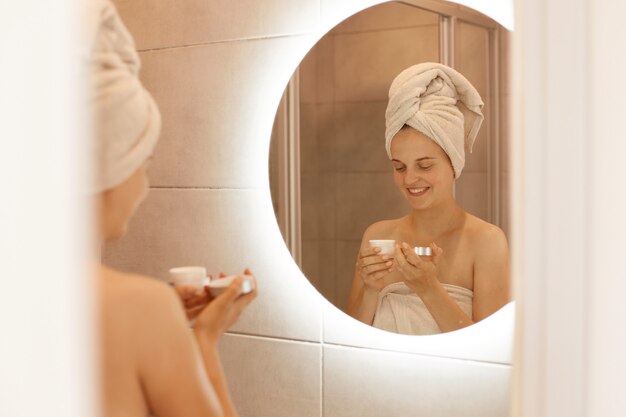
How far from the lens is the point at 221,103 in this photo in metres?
1.18

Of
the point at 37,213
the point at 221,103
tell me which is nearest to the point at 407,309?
the point at 221,103

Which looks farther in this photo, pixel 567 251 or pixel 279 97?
pixel 279 97

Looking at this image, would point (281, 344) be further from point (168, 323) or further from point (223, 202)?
point (168, 323)

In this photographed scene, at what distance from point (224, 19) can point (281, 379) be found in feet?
1.93

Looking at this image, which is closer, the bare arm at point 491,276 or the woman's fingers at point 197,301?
the woman's fingers at point 197,301

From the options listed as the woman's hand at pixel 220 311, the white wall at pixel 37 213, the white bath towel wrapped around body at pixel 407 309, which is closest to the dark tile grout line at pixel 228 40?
the white bath towel wrapped around body at pixel 407 309

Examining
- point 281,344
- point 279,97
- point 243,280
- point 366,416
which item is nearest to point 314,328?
point 281,344

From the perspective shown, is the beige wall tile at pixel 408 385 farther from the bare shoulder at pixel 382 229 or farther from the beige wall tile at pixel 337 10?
the beige wall tile at pixel 337 10

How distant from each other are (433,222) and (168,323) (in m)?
0.63

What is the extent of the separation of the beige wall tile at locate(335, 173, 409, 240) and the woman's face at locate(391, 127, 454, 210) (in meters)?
0.02

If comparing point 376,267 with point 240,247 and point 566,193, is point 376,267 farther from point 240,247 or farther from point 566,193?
point 566,193

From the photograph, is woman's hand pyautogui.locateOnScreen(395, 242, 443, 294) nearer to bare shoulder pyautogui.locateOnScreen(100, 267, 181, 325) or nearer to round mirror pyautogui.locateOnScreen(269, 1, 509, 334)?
round mirror pyautogui.locateOnScreen(269, 1, 509, 334)

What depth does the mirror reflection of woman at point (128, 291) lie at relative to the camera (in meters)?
0.50

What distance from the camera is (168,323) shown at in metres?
0.58
